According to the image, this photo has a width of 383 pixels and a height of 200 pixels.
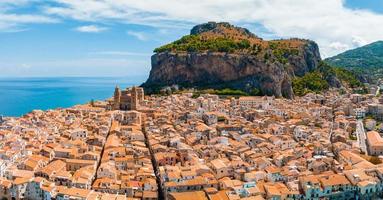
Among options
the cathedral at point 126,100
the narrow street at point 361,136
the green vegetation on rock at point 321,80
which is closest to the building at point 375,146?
the narrow street at point 361,136

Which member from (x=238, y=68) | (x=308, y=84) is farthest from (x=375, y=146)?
(x=308, y=84)

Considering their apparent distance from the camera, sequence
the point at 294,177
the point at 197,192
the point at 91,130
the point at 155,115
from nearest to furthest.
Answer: the point at 197,192, the point at 294,177, the point at 91,130, the point at 155,115

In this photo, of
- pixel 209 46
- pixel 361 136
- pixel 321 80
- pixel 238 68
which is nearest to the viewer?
pixel 361 136

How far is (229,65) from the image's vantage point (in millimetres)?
103062

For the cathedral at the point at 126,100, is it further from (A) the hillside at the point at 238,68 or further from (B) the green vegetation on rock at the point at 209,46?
(B) the green vegetation on rock at the point at 209,46

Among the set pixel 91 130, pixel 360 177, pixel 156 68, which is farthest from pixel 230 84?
pixel 360 177

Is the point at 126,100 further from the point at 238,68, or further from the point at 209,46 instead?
the point at 209,46

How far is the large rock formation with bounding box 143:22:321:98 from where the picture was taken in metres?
99.9

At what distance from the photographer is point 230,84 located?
Result: 102438mm

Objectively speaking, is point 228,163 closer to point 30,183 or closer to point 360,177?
point 360,177

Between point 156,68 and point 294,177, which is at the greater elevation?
point 156,68

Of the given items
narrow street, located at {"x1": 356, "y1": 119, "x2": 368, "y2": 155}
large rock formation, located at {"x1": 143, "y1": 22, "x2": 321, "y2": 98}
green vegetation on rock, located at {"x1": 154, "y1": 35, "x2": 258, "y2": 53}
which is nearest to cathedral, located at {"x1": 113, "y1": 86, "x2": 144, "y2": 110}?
large rock formation, located at {"x1": 143, "y1": 22, "x2": 321, "y2": 98}

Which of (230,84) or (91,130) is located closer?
(91,130)

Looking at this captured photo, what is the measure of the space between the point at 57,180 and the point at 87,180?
2699 millimetres
